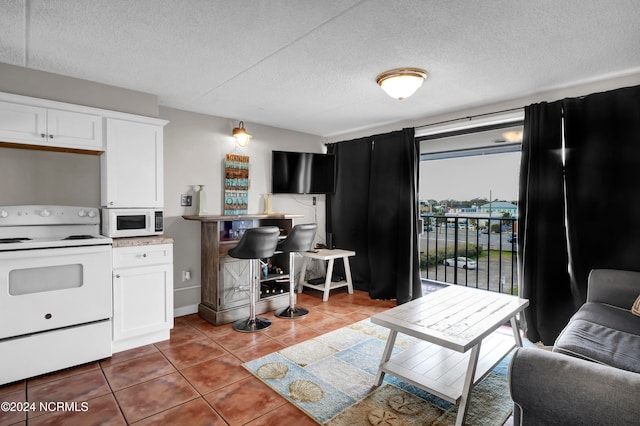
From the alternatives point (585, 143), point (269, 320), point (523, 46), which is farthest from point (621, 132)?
point (269, 320)

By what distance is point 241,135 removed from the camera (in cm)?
401

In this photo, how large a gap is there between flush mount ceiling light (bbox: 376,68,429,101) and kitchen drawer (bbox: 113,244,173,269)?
2.40m

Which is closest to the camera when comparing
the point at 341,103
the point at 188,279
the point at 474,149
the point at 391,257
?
the point at 341,103

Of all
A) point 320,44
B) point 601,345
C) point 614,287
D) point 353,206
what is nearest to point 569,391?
point 601,345

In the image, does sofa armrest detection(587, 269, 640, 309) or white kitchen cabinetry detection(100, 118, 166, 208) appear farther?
white kitchen cabinetry detection(100, 118, 166, 208)

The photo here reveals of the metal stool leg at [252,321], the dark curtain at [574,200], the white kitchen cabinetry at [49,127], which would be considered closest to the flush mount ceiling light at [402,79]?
the dark curtain at [574,200]

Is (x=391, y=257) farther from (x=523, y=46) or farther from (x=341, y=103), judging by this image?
(x=523, y=46)

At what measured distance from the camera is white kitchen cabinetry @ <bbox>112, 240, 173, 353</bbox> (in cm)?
276

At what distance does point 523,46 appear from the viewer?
2.18 meters

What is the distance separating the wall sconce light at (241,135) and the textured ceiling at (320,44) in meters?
0.77

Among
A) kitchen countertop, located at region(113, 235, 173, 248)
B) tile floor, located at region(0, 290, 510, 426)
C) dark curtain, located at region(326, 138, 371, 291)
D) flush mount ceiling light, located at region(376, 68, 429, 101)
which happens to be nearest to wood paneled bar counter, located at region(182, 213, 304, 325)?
tile floor, located at region(0, 290, 510, 426)

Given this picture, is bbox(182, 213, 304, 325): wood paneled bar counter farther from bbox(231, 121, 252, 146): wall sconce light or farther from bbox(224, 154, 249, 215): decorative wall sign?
bbox(231, 121, 252, 146): wall sconce light

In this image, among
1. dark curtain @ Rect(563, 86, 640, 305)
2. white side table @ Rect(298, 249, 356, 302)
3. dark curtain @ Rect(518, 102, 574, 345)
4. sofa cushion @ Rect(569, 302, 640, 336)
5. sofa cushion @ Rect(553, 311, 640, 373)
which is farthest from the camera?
white side table @ Rect(298, 249, 356, 302)

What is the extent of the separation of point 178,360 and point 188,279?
4.05 feet
